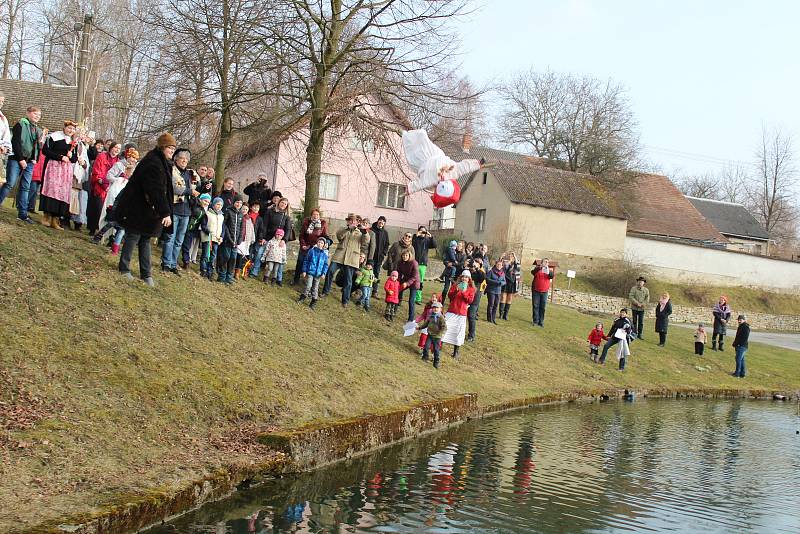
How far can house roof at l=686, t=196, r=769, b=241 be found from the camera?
68.2 m

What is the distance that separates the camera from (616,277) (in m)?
43.8

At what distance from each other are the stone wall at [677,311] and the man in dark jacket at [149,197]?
25529 mm

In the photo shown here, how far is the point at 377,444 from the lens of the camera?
1136 centimetres

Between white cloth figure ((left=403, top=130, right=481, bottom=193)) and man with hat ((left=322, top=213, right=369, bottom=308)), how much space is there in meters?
2.07

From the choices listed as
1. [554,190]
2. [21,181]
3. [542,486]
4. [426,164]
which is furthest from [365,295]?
[554,190]

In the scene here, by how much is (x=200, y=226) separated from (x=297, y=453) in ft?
23.1

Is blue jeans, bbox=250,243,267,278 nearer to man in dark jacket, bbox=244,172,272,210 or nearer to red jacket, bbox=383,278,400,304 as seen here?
man in dark jacket, bbox=244,172,272,210

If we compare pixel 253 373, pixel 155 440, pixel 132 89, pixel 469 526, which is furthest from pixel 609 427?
pixel 132 89

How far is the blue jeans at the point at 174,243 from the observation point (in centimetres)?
1443

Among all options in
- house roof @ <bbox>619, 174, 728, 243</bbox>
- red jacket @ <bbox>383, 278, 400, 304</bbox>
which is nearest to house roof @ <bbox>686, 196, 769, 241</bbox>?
house roof @ <bbox>619, 174, 728, 243</bbox>

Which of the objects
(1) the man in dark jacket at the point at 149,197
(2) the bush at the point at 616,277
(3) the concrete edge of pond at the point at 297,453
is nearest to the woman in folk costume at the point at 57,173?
(1) the man in dark jacket at the point at 149,197

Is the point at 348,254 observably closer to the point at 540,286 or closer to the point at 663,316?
the point at 540,286

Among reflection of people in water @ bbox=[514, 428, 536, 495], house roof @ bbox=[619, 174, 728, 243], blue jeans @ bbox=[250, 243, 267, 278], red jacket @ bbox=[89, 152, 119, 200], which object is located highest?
house roof @ bbox=[619, 174, 728, 243]

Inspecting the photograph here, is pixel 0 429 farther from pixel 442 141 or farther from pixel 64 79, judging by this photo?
pixel 64 79
